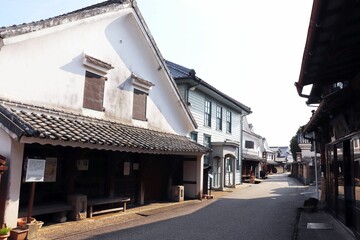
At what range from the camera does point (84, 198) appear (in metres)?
10.1

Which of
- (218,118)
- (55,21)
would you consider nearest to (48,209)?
(55,21)

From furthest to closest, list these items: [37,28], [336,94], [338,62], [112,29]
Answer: [112,29] < [37,28] < [336,94] < [338,62]

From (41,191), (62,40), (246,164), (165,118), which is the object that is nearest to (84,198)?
(41,191)

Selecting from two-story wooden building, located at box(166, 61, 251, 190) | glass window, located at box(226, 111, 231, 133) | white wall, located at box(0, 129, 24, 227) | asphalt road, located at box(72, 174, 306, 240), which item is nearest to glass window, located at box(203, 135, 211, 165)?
two-story wooden building, located at box(166, 61, 251, 190)

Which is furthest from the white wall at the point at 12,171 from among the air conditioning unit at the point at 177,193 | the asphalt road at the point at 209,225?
the air conditioning unit at the point at 177,193

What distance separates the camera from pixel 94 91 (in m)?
11.3

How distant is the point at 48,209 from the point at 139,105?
6.07 meters

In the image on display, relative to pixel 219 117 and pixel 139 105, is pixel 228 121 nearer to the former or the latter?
pixel 219 117

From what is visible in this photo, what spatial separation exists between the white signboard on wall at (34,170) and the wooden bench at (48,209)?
1413mm

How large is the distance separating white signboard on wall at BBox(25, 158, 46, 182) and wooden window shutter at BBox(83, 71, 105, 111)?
3501 millimetres

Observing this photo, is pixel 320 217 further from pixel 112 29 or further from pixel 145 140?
pixel 112 29

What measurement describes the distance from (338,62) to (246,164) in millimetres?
30689

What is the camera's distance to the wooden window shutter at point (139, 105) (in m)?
13.5

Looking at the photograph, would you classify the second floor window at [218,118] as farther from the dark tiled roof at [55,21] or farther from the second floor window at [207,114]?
the dark tiled roof at [55,21]
